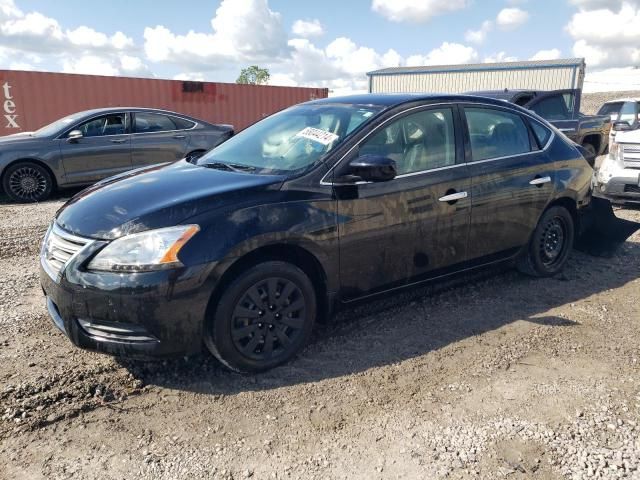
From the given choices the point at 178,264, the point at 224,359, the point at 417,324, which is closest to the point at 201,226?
Result: the point at 178,264

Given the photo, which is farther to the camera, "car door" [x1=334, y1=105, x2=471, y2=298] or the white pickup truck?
the white pickup truck

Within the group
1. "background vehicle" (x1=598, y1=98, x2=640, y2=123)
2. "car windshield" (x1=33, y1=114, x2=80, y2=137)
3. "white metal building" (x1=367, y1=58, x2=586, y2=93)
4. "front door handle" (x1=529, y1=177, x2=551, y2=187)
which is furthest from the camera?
"white metal building" (x1=367, y1=58, x2=586, y2=93)

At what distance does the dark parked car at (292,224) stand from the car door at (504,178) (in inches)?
0.5

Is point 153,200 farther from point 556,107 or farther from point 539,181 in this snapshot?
point 556,107

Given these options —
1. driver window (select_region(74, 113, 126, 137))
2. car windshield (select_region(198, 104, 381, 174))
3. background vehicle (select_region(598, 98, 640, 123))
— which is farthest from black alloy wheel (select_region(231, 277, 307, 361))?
background vehicle (select_region(598, 98, 640, 123))

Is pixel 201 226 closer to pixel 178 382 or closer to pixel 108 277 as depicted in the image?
pixel 108 277

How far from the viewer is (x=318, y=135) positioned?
12.0 feet

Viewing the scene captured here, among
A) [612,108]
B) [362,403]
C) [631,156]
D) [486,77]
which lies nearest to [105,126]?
[362,403]

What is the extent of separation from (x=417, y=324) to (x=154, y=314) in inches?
78.4

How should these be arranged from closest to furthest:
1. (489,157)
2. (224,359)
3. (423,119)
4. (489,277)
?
1. (224,359)
2. (423,119)
3. (489,157)
4. (489,277)

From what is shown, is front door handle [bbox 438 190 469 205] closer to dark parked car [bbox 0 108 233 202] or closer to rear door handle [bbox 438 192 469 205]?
rear door handle [bbox 438 192 469 205]

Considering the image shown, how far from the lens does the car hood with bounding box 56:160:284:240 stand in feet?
9.45

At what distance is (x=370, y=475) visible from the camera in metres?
2.37

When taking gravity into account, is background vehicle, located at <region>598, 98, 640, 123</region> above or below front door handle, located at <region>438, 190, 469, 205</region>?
above
